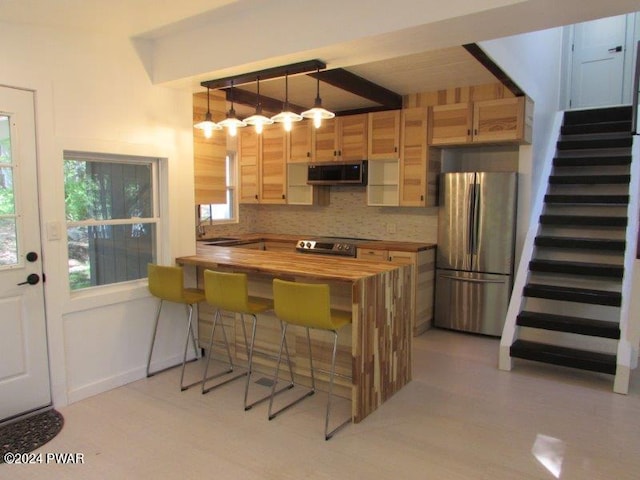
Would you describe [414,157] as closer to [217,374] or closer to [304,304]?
[304,304]

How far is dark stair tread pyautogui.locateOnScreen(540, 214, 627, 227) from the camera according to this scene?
4348 mm

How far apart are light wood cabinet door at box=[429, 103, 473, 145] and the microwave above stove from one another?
0.87 metres

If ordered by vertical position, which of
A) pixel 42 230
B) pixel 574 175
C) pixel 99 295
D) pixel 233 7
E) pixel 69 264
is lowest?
pixel 99 295

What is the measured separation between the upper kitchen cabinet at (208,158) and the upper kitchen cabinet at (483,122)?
87.1 inches

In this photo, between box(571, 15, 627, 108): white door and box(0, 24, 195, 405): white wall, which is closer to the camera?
box(0, 24, 195, 405): white wall

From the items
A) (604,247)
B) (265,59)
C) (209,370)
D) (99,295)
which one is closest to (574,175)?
(604,247)

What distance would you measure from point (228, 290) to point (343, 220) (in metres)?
3.03

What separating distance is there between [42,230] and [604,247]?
467cm

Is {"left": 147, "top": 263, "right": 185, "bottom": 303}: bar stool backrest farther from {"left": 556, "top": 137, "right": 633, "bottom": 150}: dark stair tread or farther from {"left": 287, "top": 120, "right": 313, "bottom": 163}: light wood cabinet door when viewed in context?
{"left": 556, "top": 137, "right": 633, "bottom": 150}: dark stair tread

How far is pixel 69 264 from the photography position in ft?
10.3

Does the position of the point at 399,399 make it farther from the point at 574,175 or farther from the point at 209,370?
the point at 574,175

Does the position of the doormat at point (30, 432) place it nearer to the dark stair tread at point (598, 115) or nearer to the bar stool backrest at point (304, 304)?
the bar stool backrest at point (304, 304)

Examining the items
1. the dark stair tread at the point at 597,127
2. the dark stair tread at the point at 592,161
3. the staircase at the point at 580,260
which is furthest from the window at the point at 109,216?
the dark stair tread at the point at 597,127

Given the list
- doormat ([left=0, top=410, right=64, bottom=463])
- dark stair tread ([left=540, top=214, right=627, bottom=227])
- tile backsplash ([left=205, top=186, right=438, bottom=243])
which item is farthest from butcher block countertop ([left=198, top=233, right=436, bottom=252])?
doormat ([left=0, top=410, right=64, bottom=463])
